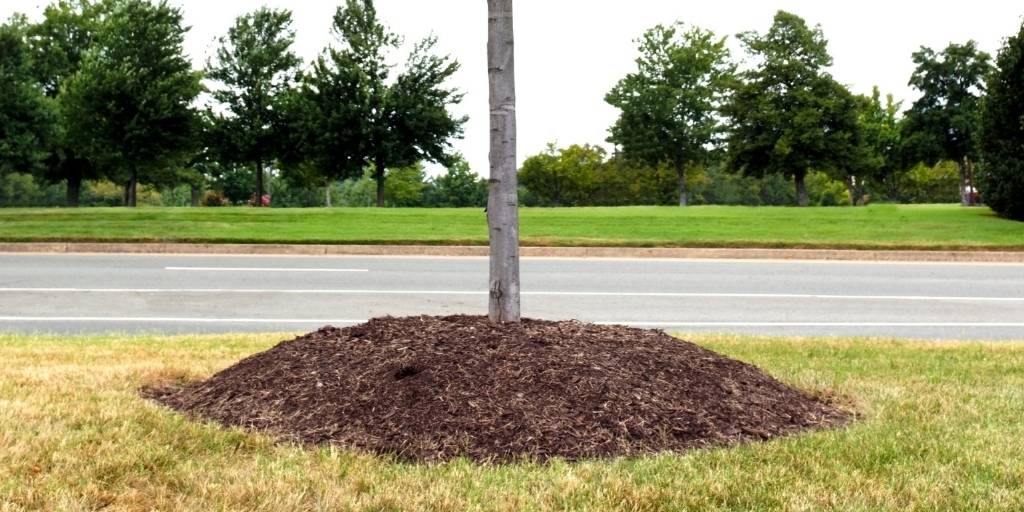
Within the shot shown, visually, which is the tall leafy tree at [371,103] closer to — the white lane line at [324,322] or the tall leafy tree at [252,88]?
the tall leafy tree at [252,88]

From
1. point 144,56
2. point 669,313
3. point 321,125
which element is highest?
point 144,56

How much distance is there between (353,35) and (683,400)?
3299 centimetres

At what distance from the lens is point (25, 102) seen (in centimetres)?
3491

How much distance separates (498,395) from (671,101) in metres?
46.5

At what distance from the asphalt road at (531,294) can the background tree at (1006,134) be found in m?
9.75

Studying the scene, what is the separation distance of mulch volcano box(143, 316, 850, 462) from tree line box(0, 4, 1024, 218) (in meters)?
22.2


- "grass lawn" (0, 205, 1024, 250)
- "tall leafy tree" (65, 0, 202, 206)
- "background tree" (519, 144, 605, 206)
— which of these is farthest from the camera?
"background tree" (519, 144, 605, 206)

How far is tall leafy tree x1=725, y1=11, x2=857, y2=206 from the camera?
42.6 m

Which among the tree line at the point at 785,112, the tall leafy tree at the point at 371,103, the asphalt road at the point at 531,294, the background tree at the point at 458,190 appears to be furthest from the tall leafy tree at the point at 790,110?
the asphalt road at the point at 531,294

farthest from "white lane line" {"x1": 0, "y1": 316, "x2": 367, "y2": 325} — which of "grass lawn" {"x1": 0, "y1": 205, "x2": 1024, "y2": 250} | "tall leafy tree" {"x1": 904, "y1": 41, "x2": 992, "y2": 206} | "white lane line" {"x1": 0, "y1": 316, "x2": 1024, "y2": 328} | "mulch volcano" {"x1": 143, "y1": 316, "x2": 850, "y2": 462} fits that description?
"tall leafy tree" {"x1": 904, "y1": 41, "x2": 992, "y2": 206}

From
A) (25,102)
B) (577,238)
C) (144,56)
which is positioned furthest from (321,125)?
(577,238)

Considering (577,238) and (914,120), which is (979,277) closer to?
(577,238)

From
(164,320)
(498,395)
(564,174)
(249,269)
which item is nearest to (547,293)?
(164,320)

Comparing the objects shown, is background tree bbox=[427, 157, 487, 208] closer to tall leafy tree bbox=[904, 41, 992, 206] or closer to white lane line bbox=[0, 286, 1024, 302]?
tall leafy tree bbox=[904, 41, 992, 206]
